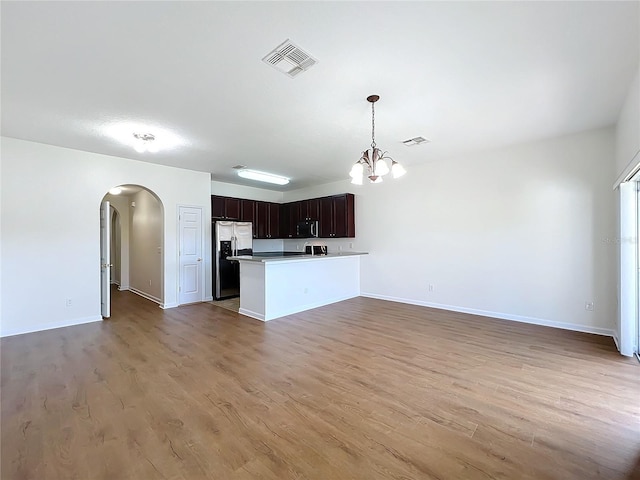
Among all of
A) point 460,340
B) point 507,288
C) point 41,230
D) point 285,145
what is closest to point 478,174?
point 507,288

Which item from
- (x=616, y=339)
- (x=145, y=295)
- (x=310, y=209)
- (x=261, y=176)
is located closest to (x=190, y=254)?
(x=145, y=295)

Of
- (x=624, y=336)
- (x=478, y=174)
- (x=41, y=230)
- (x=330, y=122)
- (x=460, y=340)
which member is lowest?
(x=460, y=340)

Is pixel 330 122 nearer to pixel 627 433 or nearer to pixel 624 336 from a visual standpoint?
pixel 627 433

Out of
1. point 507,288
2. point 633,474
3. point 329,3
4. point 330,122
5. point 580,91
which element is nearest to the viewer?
point 633,474

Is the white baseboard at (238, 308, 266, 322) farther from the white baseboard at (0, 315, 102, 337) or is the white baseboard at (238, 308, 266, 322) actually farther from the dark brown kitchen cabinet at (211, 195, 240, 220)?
the dark brown kitchen cabinet at (211, 195, 240, 220)

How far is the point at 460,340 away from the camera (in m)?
3.60

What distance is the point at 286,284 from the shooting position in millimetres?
4820

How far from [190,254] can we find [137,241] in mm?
2272

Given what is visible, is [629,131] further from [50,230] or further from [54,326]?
[54,326]

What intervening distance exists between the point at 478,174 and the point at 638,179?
6.46ft

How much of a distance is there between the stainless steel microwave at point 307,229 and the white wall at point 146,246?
3278mm

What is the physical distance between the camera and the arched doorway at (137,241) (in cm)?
587

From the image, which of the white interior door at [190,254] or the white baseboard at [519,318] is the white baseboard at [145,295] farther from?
the white baseboard at [519,318]

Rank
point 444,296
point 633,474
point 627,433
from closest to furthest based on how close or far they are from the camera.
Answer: point 633,474 → point 627,433 → point 444,296
